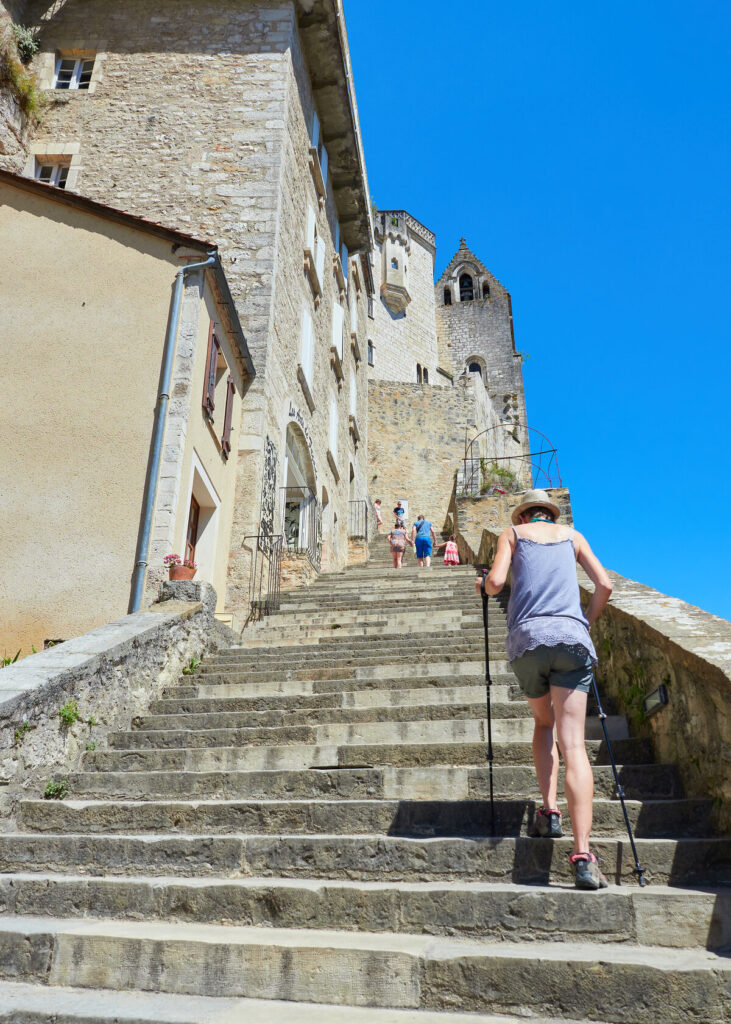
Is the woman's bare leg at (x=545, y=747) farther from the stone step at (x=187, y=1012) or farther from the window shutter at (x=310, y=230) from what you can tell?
the window shutter at (x=310, y=230)

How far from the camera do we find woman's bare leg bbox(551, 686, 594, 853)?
2.79 metres

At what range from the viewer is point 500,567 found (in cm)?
331

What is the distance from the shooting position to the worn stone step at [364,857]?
2930 millimetres

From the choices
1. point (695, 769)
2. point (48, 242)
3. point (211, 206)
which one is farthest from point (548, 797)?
point (211, 206)

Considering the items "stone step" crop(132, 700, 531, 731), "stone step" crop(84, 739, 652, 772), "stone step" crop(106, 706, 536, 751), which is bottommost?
"stone step" crop(84, 739, 652, 772)

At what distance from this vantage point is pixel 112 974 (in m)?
2.62

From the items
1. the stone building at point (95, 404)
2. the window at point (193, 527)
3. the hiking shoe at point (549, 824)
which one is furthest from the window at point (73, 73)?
the hiking shoe at point (549, 824)

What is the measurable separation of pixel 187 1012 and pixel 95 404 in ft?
21.2

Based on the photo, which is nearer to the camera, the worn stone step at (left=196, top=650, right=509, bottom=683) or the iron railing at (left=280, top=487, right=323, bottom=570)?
the worn stone step at (left=196, top=650, right=509, bottom=683)

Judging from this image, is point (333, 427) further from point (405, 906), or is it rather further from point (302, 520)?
point (405, 906)

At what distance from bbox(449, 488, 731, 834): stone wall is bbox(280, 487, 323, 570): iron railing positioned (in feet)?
29.9

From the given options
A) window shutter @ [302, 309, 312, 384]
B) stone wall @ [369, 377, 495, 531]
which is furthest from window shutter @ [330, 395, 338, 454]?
stone wall @ [369, 377, 495, 531]

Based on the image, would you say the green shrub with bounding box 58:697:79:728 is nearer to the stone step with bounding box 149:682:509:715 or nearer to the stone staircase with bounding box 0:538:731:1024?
the stone staircase with bounding box 0:538:731:1024

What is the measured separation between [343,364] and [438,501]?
952 cm
